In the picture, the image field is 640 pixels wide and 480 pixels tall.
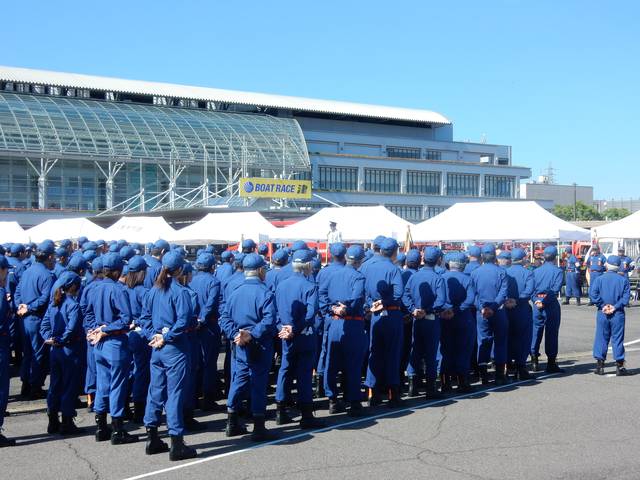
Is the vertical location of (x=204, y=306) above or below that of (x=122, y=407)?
above

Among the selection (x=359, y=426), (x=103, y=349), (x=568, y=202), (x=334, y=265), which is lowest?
(x=359, y=426)

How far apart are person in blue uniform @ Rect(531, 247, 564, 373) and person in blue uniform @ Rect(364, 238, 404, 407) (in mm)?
3246

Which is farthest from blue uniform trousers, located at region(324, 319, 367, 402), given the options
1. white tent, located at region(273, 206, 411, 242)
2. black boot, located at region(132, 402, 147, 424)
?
white tent, located at region(273, 206, 411, 242)

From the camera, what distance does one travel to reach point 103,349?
7.88 m

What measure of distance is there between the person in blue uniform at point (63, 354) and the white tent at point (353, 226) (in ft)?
43.0

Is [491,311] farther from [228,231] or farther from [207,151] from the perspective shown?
[207,151]

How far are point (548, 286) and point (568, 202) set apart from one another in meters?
100

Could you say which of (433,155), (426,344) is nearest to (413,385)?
(426,344)

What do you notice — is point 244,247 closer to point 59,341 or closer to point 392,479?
point 59,341

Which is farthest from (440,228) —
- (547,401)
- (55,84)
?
(55,84)

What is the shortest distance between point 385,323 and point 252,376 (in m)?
2.38

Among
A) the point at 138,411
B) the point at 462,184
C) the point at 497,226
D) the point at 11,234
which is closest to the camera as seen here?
the point at 138,411

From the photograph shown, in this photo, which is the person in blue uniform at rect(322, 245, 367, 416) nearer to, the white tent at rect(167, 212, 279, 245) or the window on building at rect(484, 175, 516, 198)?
the white tent at rect(167, 212, 279, 245)

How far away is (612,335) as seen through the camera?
11.6m
